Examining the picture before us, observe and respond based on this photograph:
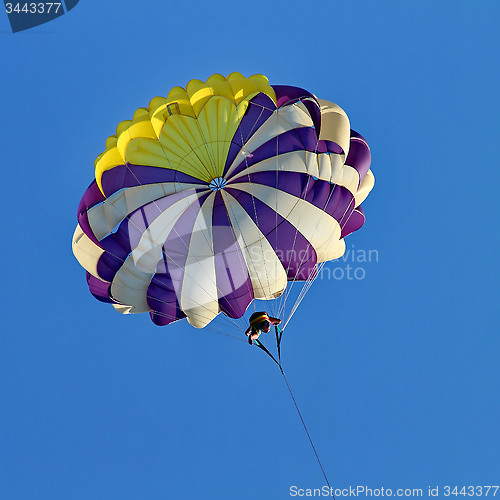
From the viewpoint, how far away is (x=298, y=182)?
1088 cm

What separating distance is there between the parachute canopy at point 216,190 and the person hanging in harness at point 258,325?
29.9 inches

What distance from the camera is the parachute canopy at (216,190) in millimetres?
10914

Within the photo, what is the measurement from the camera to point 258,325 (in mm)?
10773

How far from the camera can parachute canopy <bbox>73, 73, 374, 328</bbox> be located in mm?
10914

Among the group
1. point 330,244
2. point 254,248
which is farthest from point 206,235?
point 330,244

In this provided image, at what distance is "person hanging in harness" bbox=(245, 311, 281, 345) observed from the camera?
10734mm

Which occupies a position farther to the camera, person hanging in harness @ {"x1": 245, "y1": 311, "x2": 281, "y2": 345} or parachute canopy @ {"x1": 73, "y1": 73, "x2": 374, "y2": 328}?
parachute canopy @ {"x1": 73, "y1": 73, "x2": 374, "y2": 328}

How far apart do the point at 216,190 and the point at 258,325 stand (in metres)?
2.84

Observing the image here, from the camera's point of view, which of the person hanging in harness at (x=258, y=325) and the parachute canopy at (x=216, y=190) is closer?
the person hanging in harness at (x=258, y=325)

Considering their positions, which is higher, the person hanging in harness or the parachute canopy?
the parachute canopy

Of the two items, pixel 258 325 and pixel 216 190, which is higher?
pixel 216 190

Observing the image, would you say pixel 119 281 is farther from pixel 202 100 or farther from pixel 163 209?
pixel 202 100

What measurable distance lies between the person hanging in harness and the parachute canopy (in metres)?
0.76

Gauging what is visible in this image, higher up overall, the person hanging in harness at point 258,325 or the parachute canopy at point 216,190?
the parachute canopy at point 216,190
